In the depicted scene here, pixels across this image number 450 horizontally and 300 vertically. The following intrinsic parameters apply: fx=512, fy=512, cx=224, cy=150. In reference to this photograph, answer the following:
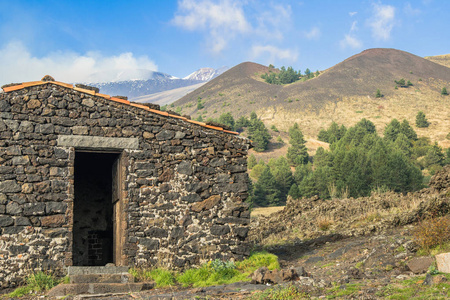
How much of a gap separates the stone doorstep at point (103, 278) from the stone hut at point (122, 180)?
2.10 feet

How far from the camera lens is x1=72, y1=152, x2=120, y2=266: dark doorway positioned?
1404 centimetres

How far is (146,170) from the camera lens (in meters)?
11.3

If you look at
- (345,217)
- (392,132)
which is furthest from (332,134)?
(345,217)

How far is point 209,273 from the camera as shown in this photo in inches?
436

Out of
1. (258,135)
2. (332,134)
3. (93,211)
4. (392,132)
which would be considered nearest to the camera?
(93,211)

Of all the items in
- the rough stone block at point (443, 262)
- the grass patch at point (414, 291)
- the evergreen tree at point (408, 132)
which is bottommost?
the grass patch at point (414, 291)

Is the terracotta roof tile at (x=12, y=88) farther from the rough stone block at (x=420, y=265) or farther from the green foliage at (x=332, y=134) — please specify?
the green foliage at (x=332, y=134)

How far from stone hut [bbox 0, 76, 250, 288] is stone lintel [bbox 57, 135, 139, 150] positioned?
0.02 metres

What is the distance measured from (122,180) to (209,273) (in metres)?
2.76

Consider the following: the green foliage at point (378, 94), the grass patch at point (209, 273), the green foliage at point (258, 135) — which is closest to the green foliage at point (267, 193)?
the green foliage at point (258, 135)

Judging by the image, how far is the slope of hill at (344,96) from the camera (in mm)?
88312

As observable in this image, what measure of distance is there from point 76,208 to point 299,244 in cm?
664

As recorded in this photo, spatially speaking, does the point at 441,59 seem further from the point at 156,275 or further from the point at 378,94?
the point at 156,275

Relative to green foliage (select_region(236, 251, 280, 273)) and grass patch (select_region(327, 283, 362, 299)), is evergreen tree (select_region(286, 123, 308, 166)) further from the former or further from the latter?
grass patch (select_region(327, 283, 362, 299))
